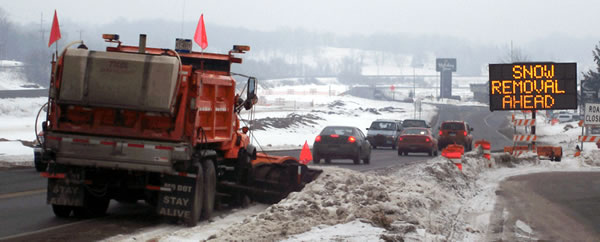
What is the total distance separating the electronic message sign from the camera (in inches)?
1195

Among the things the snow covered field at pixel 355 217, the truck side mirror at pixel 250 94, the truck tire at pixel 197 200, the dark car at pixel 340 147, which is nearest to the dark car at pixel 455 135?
the dark car at pixel 340 147

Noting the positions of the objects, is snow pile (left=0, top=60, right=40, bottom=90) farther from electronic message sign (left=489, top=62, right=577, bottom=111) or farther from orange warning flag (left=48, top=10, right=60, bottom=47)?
orange warning flag (left=48, top=10, right=60, bottom=47)

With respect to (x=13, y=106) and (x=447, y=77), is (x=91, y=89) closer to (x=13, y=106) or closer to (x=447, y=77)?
(x=13, y=106)

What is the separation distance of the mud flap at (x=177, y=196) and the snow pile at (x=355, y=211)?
0.89 meters

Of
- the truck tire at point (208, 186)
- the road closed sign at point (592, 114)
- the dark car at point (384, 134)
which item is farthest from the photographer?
the dark car at point (384, 134)

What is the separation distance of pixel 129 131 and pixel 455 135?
32846 millimetres

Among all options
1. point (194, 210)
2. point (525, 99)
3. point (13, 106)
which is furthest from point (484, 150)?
point (13, 106)

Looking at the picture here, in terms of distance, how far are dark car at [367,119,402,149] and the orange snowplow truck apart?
32.0 meters

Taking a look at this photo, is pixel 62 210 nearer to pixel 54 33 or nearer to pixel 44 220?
pixel 44 220

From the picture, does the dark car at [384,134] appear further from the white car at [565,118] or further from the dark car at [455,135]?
the white car at [565,118]

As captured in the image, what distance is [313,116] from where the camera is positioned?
7612 centimetres

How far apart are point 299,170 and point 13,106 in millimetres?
50515

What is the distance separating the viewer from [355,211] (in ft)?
35.0

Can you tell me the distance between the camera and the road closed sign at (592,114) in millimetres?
34500
